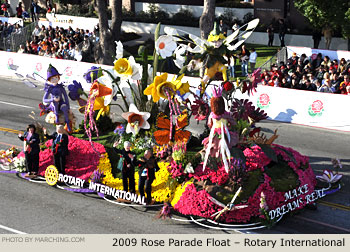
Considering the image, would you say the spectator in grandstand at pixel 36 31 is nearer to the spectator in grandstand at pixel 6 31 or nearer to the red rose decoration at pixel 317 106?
the spectator in grandstand at pixel 6 31

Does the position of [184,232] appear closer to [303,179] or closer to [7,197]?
[303,179]

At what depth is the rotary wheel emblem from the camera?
17.0 metres

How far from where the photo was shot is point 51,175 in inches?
674

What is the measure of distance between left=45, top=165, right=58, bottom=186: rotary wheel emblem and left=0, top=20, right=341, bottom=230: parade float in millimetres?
27

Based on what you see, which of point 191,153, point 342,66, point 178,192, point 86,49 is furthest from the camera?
point 86,49

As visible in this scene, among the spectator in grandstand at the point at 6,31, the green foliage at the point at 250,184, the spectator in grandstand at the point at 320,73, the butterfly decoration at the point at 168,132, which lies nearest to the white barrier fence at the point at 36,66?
the spectator in grandstand at the point at 6,31

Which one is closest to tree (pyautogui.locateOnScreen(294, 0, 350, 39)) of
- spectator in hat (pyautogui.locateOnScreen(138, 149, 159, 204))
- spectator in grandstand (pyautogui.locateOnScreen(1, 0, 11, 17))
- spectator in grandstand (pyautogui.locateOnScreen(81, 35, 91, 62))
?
spectator in grandstand (pyautogui.locateOnScreen(81, 35, 91, 62))

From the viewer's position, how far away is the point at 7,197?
1673 cm

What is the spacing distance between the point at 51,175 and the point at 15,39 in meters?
25.7

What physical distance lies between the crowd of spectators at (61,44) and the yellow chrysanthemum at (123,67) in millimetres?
17849

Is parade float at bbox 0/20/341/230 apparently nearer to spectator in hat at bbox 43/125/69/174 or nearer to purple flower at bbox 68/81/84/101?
purple flower at bbox 68/81/84/101

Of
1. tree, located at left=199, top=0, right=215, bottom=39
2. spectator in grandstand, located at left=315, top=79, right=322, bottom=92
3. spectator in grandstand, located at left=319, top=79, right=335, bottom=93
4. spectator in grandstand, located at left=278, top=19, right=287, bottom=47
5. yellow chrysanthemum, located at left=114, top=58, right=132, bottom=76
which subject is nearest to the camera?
yellow chrysanthemum, located at left=114, top=58, right=132, bottom=76

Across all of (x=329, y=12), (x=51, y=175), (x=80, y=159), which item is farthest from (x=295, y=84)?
(x=51, y=175)

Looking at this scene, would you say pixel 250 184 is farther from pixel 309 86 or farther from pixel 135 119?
pixel 309 86
